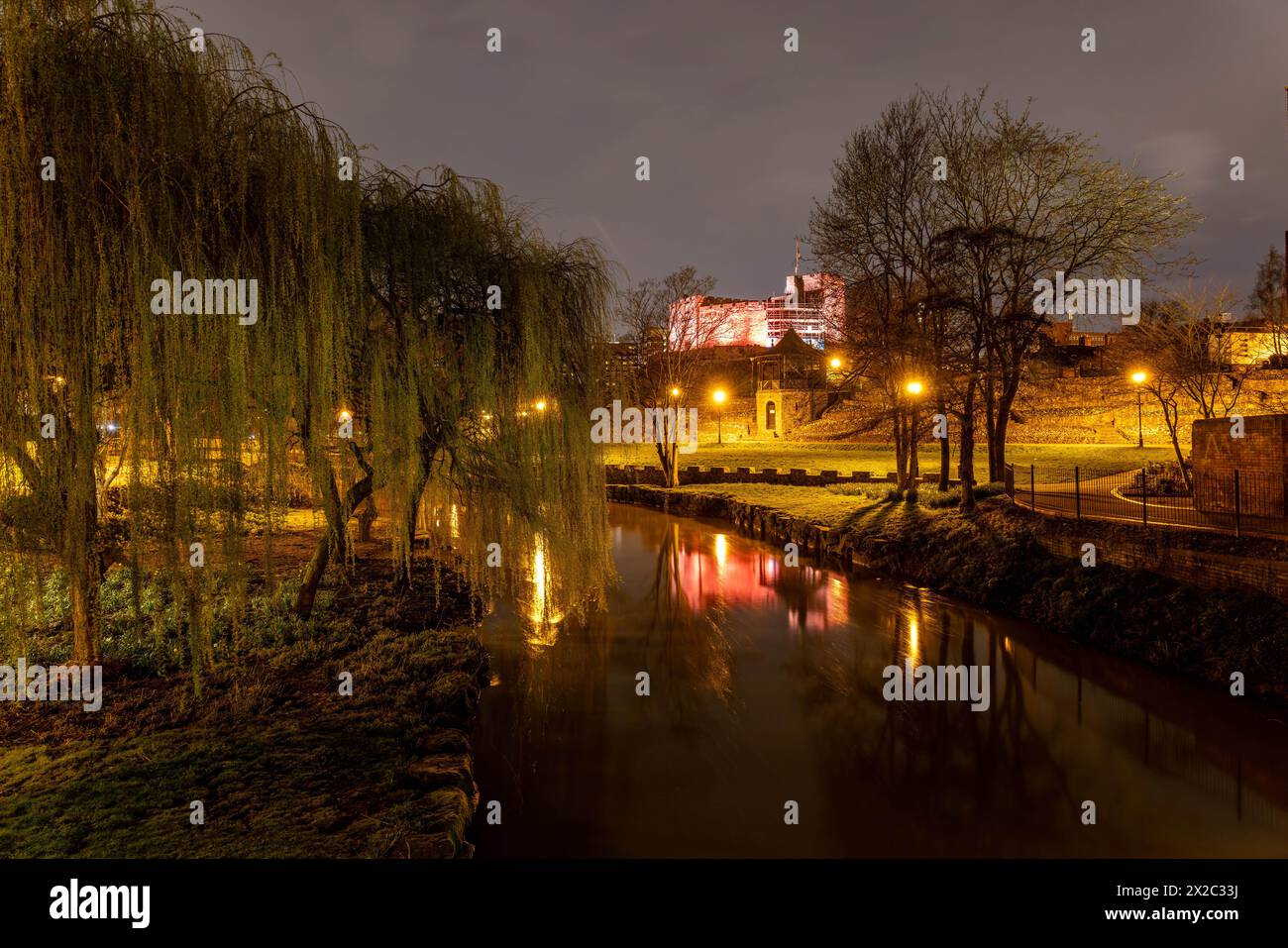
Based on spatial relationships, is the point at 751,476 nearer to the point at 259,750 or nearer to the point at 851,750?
the point at 851,750

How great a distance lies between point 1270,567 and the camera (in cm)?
965

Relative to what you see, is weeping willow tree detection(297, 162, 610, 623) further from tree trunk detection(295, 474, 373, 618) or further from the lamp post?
the lamp post

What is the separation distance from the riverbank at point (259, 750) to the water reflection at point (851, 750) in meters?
0.97

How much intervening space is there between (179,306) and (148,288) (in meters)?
0.26

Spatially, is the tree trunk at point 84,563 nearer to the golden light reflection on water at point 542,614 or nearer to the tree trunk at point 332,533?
the tree trunk at point 332,533

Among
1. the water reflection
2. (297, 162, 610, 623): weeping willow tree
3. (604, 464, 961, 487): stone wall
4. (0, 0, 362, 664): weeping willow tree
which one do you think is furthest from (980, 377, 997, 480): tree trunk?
(0, 0, 362, 664): weeping willow tree

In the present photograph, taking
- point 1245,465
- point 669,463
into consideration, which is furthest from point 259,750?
point 669,463

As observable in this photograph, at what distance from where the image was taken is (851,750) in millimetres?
8867

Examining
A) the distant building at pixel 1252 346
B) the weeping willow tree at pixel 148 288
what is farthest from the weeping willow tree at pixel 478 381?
the distant building at pixel 1252 346

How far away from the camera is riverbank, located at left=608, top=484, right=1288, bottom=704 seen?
9664 mm

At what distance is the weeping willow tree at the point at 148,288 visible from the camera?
5.80 metres

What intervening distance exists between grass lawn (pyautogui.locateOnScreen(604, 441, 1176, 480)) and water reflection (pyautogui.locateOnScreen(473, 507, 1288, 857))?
15.8 m
